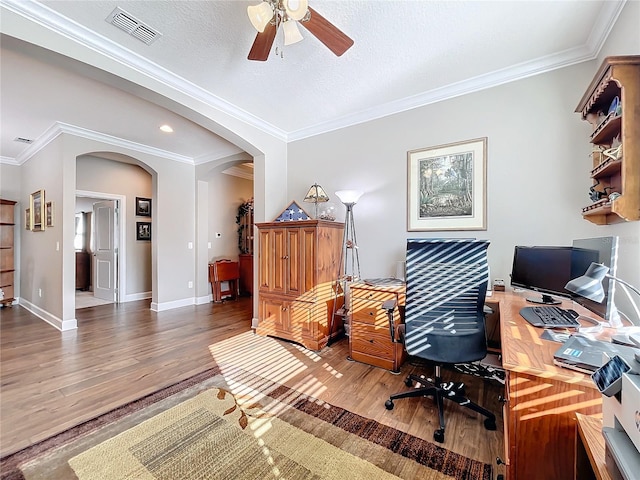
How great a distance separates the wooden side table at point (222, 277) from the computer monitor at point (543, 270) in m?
4.79

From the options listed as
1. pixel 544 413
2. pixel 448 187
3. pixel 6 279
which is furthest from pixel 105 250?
pixel 544 413

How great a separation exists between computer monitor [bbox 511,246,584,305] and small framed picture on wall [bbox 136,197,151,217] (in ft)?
20.7

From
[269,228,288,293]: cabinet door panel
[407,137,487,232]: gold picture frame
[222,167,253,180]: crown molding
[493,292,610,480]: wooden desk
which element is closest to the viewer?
[493,292,610,480]: wooden desk

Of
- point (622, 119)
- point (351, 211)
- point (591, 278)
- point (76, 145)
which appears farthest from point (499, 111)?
point (76, 145)

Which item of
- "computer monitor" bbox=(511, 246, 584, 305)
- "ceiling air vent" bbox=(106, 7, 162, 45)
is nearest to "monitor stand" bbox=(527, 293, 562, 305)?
"computer monitor" bbox=(511, 246, 584, 305)

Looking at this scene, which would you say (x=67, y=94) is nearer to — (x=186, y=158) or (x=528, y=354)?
(x=186, y=158)

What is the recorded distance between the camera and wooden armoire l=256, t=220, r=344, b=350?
310 cm

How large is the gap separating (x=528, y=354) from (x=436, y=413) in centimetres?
109

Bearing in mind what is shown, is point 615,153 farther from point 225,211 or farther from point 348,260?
point 225,211

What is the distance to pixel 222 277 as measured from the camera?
5.50 metres

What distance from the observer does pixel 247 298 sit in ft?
19.3

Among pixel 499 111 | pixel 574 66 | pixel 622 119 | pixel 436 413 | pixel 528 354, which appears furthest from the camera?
pixel 499 111

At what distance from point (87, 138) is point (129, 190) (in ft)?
5.85

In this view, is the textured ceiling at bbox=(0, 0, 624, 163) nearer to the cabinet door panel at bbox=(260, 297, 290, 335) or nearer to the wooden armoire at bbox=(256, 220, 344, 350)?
the wooden armoire at bbox=(256, 220, 344, 350)
